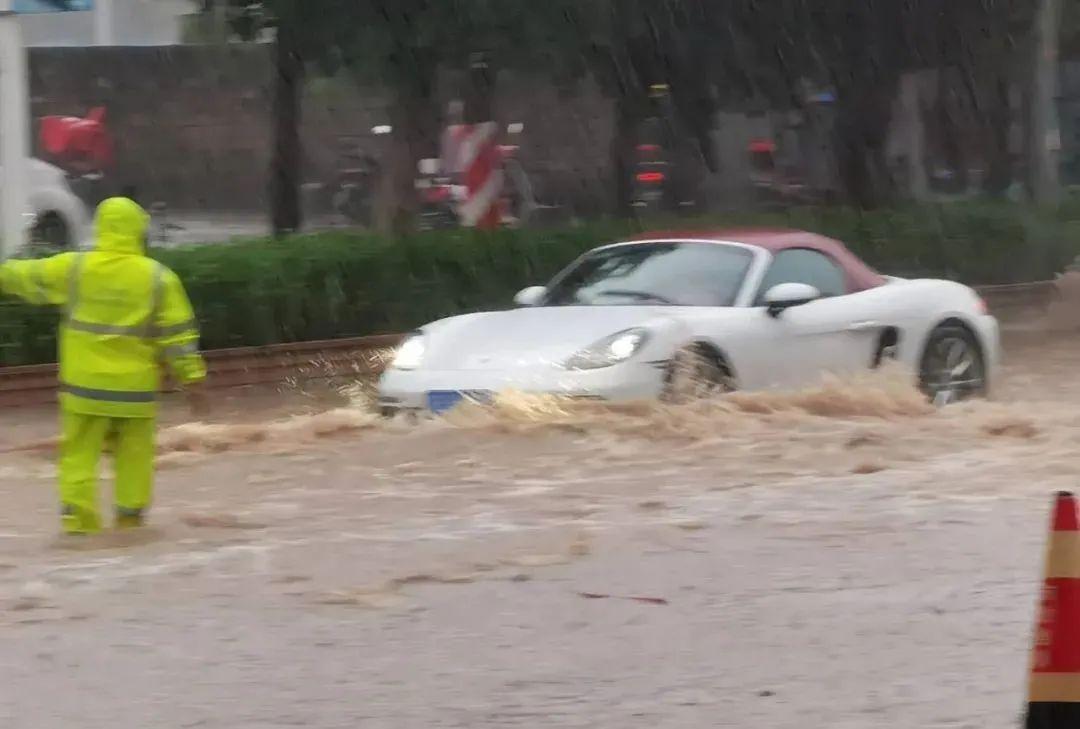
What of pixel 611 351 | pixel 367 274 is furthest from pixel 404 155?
pixel 611 351

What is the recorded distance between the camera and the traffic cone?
5316 millimetres

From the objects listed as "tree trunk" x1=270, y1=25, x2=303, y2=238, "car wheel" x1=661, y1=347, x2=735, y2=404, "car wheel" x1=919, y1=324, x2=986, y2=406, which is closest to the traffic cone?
"car wheel" x1=661, y1=347, x2=735, y2=404

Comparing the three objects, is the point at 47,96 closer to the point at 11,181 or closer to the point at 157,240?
the point at 157,240

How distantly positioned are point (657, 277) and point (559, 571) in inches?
187

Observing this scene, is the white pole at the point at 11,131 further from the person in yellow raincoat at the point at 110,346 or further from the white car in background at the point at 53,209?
the person in yellow raincoat at the point at 110,346

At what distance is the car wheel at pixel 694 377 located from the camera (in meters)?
11.9

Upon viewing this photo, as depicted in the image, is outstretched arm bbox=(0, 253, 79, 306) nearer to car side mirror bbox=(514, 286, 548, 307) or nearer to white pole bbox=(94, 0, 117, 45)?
car side mirror bbox=(514, 286, 548, 307)

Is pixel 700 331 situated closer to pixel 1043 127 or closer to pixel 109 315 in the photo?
pixel 109 315

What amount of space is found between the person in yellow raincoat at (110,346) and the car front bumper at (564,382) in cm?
269

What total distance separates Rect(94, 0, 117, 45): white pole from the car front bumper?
21949mm

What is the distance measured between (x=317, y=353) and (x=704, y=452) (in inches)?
211

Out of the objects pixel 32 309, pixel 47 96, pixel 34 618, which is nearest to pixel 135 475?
pixel 34 618

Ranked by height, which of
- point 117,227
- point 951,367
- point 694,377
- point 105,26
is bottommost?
point 951,367

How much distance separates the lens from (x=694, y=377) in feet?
A: 39.5
